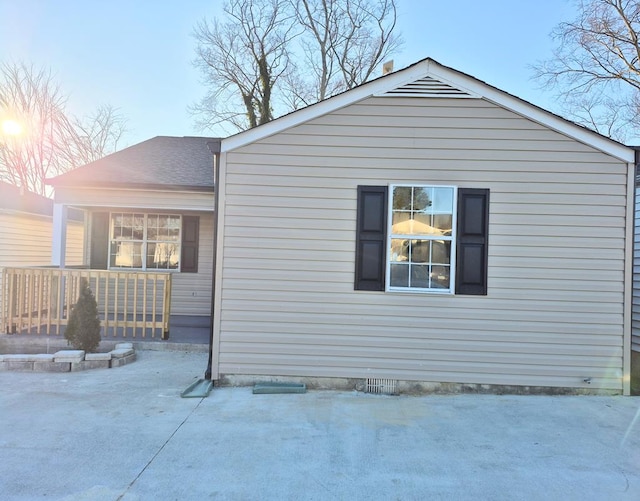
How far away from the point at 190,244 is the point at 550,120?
7325 mm

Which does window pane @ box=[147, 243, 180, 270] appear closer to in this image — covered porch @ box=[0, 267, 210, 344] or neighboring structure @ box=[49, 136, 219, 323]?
neighboring structure @ box=[49, 136, 219, 323]

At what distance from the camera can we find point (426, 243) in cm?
501

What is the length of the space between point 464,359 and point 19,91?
27261mm

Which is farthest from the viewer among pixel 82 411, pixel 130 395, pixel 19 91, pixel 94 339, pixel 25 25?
pixel 19 91

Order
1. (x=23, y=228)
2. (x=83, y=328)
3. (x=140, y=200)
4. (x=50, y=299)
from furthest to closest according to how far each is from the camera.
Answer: (x=23, y=228) < (x=140, y=200) < (x=50, y=299) < (x=83, y=328)

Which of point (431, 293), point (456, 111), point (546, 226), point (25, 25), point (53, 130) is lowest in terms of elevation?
point (431, 293)

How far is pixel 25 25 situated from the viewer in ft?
51.6

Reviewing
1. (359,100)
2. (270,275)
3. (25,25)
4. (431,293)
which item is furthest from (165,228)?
(25,25)

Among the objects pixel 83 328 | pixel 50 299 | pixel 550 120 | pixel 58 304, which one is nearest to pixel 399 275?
pixel 550 120

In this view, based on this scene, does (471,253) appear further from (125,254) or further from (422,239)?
(125,254)

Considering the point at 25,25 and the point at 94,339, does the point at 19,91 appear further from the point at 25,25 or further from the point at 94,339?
the point at 94,339

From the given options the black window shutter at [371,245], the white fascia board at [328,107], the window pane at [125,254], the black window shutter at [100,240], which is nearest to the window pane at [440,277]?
the black window shutter at [371,245]

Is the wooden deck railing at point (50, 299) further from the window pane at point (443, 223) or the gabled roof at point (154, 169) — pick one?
the window pane at point (443, 223)

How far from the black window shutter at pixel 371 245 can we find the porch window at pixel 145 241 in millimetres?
5684
